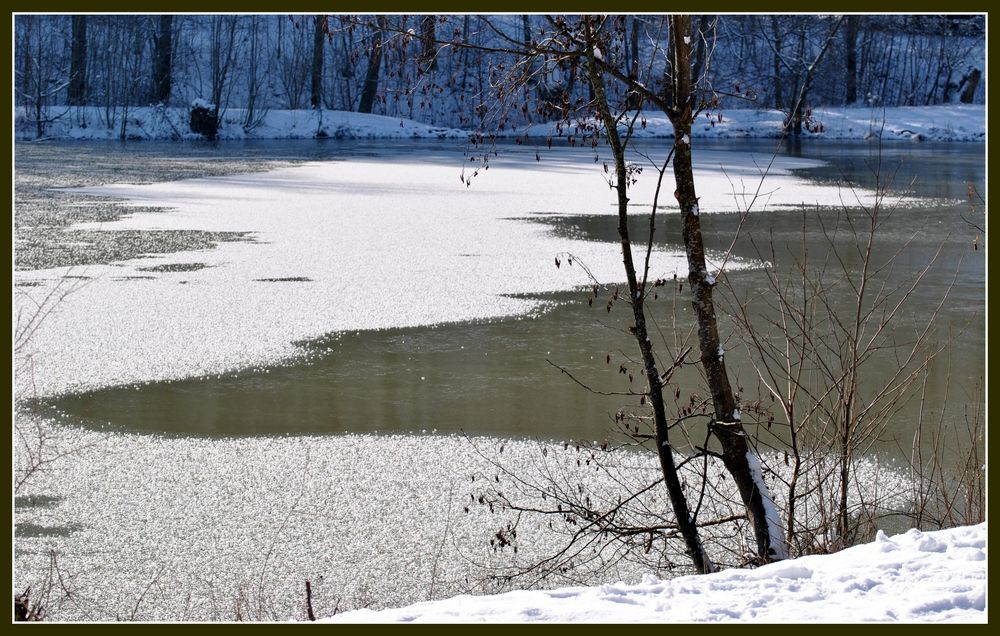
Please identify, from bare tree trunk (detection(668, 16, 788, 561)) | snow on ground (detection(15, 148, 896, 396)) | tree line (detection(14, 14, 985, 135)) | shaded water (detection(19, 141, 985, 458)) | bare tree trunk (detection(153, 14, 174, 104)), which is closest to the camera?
bare tree trunk (detection(668, 16, 788, 561))

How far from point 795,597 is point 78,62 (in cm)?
4209

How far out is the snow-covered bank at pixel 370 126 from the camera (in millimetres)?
38594

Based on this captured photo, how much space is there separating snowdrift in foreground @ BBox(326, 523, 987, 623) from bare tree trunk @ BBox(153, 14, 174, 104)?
140ft

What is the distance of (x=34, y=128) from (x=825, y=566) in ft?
130

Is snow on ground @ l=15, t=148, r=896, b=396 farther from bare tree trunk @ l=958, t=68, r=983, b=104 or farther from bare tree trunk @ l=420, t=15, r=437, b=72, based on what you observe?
bare tree trunk @ l=958, t=68, r=983, b=104

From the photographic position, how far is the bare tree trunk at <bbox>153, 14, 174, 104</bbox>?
43.3 m

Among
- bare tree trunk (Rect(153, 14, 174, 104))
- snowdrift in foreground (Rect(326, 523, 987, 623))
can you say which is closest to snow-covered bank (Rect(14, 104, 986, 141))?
bare tree trunk (Rect(153, 14, 174, 104))

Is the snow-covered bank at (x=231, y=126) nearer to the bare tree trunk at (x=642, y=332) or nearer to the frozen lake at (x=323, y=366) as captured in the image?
the frozen lake at (x=323, y=366)

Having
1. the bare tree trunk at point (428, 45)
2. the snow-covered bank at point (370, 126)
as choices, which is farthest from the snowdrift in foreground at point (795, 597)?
the snow-covered bank at point (370, 126)

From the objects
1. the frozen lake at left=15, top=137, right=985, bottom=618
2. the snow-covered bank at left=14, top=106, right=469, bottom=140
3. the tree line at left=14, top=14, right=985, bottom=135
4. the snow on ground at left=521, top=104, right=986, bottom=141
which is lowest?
the frozen lake at left=15, top=137, right=985, bottom=618

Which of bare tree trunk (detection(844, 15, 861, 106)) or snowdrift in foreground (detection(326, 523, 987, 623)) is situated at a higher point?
bare tree trunk (detection(844, 15, 861, 106))

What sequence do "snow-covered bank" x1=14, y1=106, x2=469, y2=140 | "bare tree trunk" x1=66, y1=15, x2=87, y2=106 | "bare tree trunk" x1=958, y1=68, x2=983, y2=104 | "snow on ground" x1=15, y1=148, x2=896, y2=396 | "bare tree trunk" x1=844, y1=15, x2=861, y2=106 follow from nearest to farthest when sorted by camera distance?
1. "snow on ground" x1=15, y1=148, x2=896, y2=396
2. "snow-covered bank" x1=14, y1=106, x2=469, y2=140
3. "bare tree trunk" x1=66, y1=15, x2=87, y2=106
4. "bare tree trunk" x1=844, y1=15, x2=861, y2=106
5. "bare tree trunk" x1=958, y1=68, x2=983, y2=104

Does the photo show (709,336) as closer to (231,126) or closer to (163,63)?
(231,126)

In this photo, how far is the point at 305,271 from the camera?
11250mm
